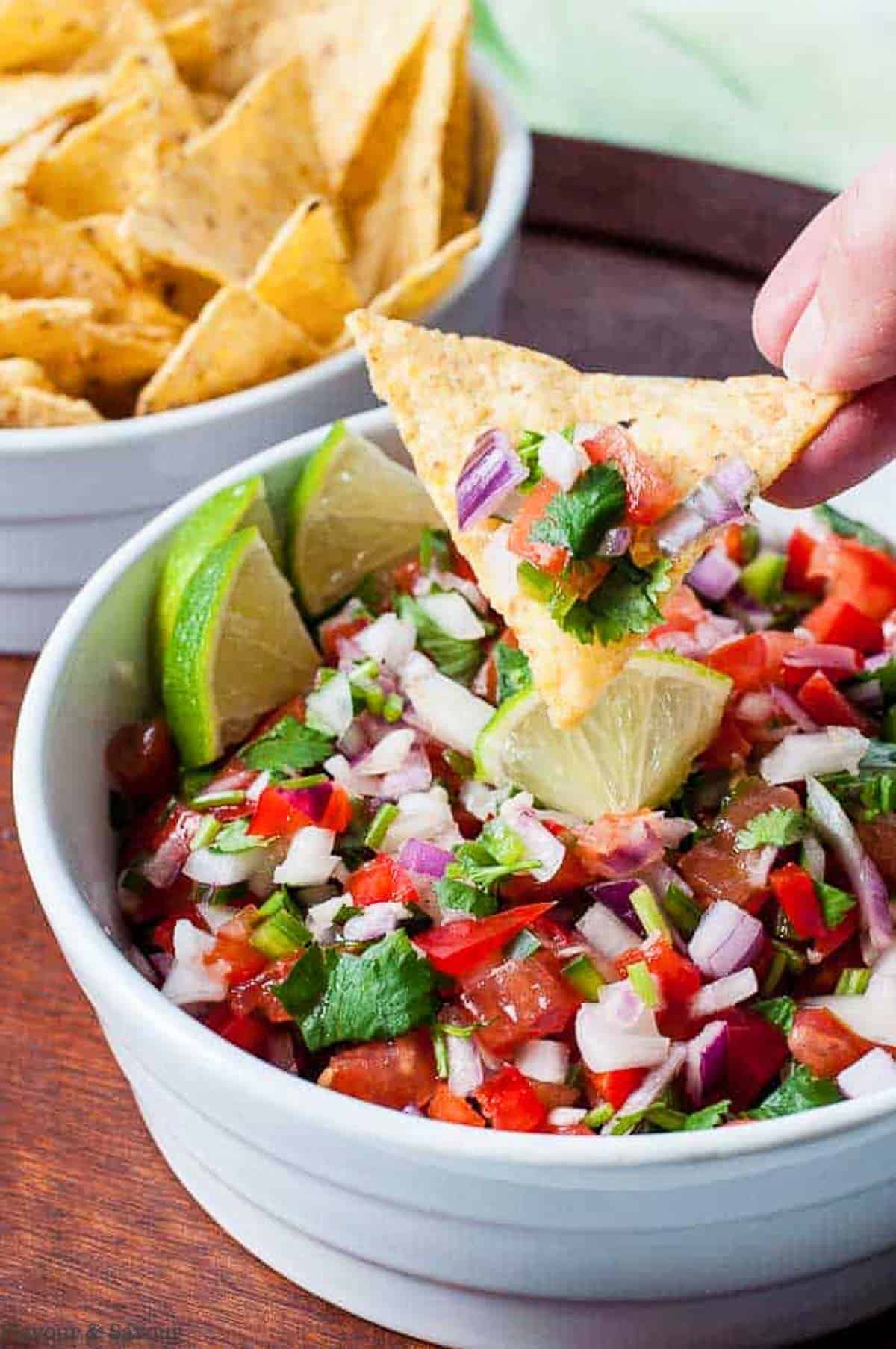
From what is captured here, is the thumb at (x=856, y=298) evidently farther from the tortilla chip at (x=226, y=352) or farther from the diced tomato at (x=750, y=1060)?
the tortilla chip at (x=226, y=352)

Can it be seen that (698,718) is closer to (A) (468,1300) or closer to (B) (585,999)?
(B) (585,999)

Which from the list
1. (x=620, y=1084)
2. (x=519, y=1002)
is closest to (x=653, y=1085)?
(x=620, y=1084)

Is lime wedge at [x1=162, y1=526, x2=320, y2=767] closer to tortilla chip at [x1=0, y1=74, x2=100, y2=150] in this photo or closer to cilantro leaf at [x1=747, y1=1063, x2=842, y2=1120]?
cilantro leaf at [x1=747, y1=1063, x2=842, y2=1120]

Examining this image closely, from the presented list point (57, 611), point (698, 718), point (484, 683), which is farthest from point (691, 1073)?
point (57, 611)

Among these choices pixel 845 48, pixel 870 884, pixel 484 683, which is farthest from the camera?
pixel 845 48

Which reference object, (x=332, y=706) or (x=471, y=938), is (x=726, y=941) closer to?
(x=471, y=938)

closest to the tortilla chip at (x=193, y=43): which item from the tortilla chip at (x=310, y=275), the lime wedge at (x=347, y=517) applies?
the tortilla chip at (x=310, y=275)
